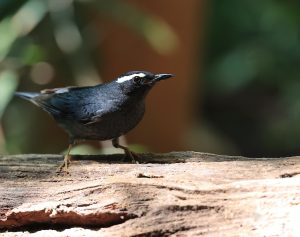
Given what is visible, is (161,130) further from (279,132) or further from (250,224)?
(250,224)

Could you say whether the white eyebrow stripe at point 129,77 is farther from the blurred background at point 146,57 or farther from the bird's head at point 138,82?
the blurred background at point 146,57

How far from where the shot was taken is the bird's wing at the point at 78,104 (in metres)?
3.14

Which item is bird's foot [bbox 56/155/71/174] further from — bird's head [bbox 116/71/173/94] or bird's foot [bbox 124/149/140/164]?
bird's head [bbox 116/71/173/94]

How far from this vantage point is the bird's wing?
3145 mm

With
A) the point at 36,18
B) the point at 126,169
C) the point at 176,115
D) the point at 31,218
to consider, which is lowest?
the point at 31,218

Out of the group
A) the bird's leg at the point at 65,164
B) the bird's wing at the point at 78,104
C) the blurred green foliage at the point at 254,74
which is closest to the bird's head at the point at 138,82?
the bird's wing at the point at 78,104

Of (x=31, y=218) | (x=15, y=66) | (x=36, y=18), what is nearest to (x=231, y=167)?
(x=31, y=218)

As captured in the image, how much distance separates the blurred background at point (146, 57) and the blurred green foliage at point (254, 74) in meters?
0.02

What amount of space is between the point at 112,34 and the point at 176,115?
957 mm

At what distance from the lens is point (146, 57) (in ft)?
17.4

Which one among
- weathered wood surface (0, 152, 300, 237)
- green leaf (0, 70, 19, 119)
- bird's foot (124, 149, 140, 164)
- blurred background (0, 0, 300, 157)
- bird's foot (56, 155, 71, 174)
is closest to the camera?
weathered wood surface (0, 152, 300, 237)

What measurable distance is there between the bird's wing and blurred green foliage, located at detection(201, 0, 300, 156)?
145 inches

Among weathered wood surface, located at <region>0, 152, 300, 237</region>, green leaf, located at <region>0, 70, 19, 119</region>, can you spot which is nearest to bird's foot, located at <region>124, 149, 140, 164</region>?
weathered wood surface, located at <region>0, 152, 300, 237</region>

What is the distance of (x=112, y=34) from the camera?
532 centimetres
